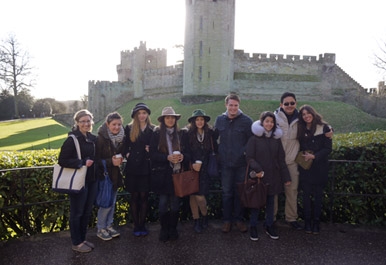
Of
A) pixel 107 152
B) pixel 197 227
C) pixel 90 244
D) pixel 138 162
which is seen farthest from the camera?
pixel 197 227

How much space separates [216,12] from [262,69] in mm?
8362

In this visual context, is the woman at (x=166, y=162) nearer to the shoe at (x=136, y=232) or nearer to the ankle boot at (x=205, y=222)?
the shoe at (x=136, y=232)

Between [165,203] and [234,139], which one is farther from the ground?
[234,139]

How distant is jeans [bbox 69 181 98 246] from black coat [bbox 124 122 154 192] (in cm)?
48

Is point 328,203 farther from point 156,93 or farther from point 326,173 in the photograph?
point 156,93

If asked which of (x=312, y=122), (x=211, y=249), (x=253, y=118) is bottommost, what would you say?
(x=211, y=249)

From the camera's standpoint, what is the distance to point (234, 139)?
464 cm

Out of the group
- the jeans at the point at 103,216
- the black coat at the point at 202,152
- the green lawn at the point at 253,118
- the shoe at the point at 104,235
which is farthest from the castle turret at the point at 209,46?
the shoe at the point at 104,235

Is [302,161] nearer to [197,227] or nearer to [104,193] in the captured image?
[197,227]

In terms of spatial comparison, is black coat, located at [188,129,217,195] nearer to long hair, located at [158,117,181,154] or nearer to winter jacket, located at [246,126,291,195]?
long hair, located at [158,117,181,154]

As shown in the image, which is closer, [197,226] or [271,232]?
[271,232]

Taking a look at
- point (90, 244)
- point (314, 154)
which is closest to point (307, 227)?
point (314, 154)

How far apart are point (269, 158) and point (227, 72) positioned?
2739 cm

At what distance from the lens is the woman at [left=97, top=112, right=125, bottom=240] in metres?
4.27
